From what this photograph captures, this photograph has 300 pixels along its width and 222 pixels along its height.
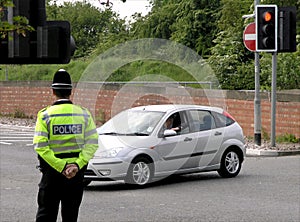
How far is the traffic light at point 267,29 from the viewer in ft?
76.6

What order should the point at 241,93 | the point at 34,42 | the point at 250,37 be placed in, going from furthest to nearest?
the point at 241,93, the point at 250,37, the point at 34,42

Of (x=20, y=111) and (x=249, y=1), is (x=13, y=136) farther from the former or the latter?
(x=249, y=1)

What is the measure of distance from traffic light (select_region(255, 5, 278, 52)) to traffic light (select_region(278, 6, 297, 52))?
149mm

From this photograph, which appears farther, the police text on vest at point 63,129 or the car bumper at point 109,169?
the car bumper at point 109,169

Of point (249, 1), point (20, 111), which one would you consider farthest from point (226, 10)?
point (20, 111)

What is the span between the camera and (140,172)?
51.0ft

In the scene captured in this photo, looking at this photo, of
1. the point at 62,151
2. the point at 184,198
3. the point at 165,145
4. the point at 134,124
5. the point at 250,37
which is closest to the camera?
the point at 62,151

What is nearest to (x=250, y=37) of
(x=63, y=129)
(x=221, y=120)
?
(x=221, y=120)

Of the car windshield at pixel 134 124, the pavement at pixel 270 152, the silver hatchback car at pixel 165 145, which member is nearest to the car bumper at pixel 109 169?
the silver hatchback car at pixel 165 145

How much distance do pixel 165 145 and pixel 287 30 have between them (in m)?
8.54

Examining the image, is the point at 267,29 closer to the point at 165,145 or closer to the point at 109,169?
the point at 165,145

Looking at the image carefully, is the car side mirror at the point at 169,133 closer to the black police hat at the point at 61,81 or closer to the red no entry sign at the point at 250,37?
the black police hat at the point at 61,81

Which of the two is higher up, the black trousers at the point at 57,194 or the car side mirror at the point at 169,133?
the car side mirror at the point at 169,133

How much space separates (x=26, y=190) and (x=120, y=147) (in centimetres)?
183
